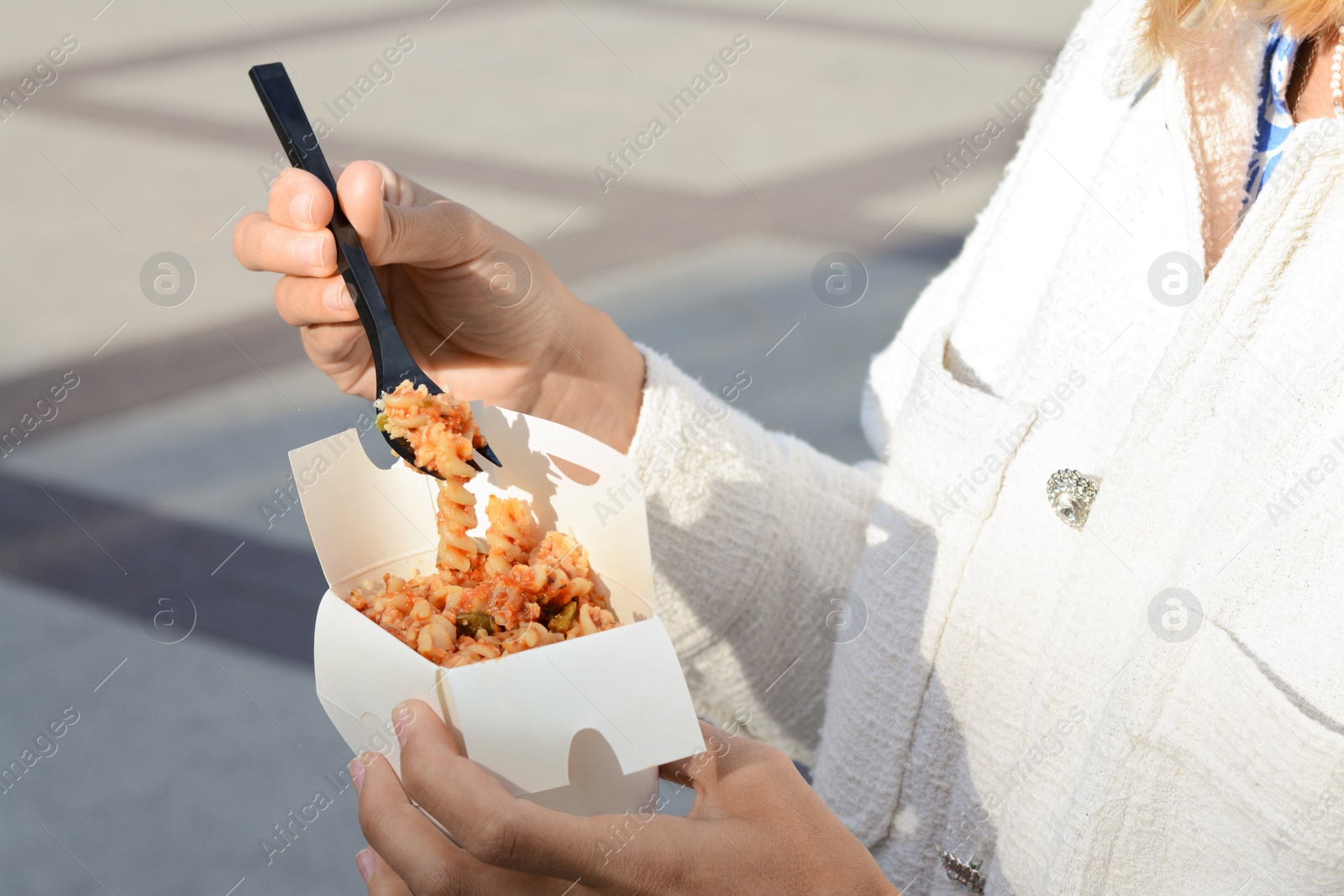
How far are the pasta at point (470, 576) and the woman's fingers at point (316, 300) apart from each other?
0.27ft

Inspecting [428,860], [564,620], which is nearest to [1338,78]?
[564,620]

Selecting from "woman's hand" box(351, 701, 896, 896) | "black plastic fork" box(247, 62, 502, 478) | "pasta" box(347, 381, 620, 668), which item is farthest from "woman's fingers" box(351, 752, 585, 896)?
"black plastic fork" box(247, 62, 502, 478)

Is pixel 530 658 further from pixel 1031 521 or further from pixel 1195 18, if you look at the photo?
pixel 1195 18

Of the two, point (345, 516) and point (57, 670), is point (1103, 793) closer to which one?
point (345, 516)

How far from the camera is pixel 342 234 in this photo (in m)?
0.77

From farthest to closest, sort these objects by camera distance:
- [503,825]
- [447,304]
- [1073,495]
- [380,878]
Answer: [447,304] → [1073,495] → [380,878] → [503,825]

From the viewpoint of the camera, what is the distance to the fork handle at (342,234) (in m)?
0.77

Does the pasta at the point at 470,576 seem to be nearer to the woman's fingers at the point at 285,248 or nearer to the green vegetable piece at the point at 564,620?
the green vegetable piece at the point at 564,620

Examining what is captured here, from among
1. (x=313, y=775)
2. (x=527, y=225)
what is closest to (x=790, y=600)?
(x=313, y=775)

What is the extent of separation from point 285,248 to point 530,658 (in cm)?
37

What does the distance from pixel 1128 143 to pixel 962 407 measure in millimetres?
254

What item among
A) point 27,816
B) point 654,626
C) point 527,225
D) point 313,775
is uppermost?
point 654,626

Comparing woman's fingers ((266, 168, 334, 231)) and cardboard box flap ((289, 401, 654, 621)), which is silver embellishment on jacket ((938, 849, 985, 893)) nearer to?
cardboard box flap ((289, 401, 654, 621))

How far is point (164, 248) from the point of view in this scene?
325cm
